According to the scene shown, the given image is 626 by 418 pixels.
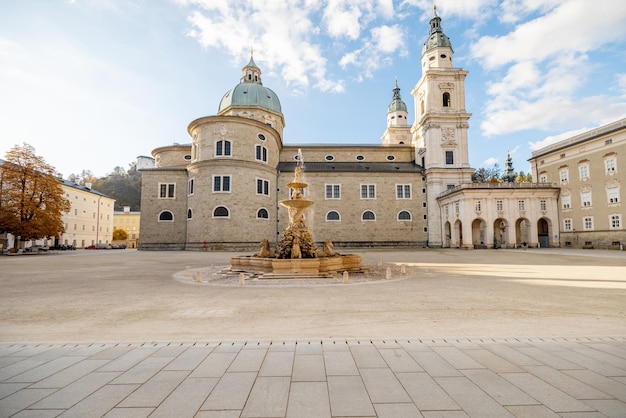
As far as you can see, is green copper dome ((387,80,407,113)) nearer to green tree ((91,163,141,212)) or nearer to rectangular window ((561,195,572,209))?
rectangular window ((561,195,572,209))

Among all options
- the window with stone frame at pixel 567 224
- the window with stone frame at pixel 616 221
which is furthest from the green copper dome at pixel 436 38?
the window with stone frame at pixel 616 221

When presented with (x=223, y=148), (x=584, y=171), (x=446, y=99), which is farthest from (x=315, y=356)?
(x=446, y=99)

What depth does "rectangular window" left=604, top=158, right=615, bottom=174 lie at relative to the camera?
31.4 meters

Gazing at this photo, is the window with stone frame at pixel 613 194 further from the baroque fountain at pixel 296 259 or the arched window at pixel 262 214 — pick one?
the arched window at pixel 262 214

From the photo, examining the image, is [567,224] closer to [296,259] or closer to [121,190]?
[296,259]

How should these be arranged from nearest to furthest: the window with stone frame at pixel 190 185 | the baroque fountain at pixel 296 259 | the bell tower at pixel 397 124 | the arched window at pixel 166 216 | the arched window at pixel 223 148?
the baroque fountain at pixel 296 259 < the arched window at pixel 223 148 < the window with stone frame at pixel 190 185 < the arched window at pixel 166 216 < the bell tower at pixel 397 124

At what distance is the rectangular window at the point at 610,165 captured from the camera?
3141 centimetres

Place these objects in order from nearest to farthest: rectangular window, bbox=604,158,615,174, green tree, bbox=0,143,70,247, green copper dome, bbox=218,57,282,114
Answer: green tree, bbox=0,143,70,247 < rectangular window, bbox=604,158,615,174 < green copper dome, bbox=218,57,282,114

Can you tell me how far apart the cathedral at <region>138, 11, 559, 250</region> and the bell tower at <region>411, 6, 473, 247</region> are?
0.13 m

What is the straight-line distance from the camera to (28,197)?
104 feet

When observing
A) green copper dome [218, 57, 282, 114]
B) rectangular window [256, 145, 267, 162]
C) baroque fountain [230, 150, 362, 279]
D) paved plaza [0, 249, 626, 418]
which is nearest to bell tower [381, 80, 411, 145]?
green copper dome [218, 57, 282, 114]

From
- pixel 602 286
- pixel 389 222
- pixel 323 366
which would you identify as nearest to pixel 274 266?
pixel 323 366

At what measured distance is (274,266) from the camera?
12.6m

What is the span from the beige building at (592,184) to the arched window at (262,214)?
35.2 meters
